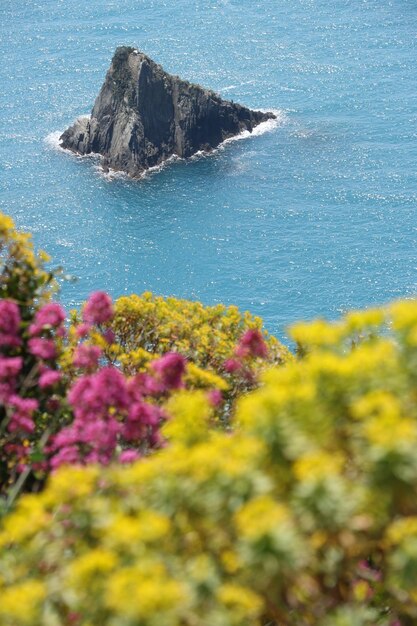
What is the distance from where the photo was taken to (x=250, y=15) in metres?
124

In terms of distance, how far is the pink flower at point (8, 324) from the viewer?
494 inches

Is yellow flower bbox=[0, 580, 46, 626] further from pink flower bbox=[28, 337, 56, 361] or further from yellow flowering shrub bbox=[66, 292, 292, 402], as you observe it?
yellow flowering shrub bbox=[66, 292, 292, 402]

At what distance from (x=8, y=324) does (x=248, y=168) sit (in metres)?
71.2

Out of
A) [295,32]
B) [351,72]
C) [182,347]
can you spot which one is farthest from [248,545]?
[295,32]

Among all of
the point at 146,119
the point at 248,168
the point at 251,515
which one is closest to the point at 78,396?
the point at 251,515

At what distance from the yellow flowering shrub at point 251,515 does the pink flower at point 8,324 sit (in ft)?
14.2

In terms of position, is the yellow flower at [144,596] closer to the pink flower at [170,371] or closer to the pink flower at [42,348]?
the pink flower at [170,371]

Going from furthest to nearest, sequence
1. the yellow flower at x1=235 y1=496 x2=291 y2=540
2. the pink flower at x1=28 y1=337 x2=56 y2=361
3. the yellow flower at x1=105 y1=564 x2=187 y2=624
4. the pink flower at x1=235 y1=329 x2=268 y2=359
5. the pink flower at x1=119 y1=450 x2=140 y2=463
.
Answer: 1. the pink flower at x1=235 y1=329 x2=268 y2=359
2. the pink flower at x1=28 y1=337 x2=56 y2=361
3. the pink flower at x1=119 y1=450 x2=140 y2=463
4. the yellow flower at x1=235 y1=496 x2=291 y2=540
5. the yellow flower at x1=105 y1=564 x2=187 y2=624

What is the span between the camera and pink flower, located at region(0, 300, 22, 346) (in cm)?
1255

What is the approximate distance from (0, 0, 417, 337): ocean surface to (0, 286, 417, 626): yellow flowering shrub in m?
45.5

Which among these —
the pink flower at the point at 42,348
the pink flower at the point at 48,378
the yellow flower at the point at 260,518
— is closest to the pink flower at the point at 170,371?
the pink flower at the point at 48,378

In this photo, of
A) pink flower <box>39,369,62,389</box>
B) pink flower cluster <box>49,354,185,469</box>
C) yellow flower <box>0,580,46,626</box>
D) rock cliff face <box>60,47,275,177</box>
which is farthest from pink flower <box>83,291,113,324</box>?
rock cliff face <box>60,47,275,177</box>

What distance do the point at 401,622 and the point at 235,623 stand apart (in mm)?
3584

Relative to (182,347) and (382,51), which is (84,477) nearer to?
(182,347)
